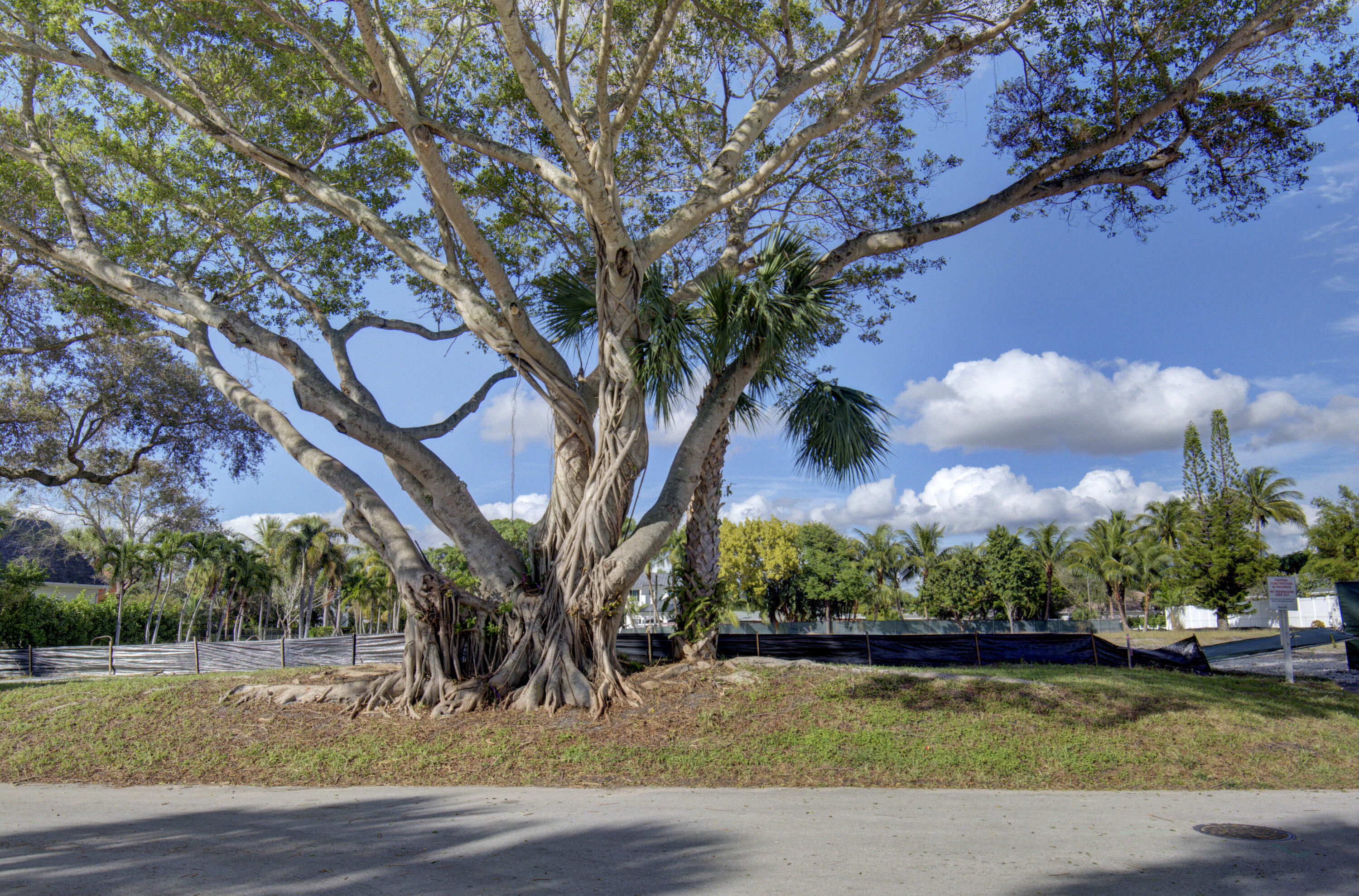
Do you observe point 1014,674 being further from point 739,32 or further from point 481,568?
point 739,32

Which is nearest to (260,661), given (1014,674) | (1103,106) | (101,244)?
(101,244)

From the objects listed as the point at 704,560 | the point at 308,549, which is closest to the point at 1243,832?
the point at 704,560

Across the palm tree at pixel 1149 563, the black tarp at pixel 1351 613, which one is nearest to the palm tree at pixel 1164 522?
the palm tree at pixel 1149 563

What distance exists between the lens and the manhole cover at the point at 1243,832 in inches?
205

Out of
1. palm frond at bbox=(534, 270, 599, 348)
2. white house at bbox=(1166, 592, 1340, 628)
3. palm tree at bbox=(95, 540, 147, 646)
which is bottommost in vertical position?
white house at bbox=(1166, 592, 1340, 628)

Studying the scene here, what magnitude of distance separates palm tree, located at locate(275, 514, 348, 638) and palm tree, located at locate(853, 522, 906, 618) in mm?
29551

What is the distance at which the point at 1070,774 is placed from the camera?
7.16m

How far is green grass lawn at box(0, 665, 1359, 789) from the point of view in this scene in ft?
23.2

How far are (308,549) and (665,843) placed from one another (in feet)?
132

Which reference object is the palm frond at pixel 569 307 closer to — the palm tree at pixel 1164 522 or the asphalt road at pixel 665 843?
the asphalt road at pixel 665 843

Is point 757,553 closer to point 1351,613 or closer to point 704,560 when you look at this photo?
point 1351,613

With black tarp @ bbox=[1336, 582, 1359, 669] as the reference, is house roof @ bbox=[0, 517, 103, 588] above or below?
above

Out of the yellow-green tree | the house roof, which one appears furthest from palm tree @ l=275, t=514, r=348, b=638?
the yellow-green tree

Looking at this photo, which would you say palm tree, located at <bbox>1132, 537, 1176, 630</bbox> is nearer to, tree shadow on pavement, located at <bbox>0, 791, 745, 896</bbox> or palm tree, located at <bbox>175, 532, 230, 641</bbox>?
palm tree, located at <bbox>175, 532, 230, 641</bbox>
